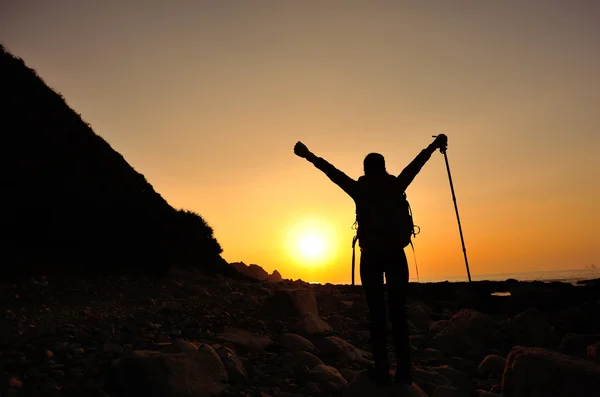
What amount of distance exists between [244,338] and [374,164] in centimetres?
378

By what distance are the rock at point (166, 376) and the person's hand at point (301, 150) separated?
115 inches

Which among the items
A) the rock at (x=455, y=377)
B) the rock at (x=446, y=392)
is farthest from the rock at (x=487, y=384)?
the rock at (x=446, y=392)

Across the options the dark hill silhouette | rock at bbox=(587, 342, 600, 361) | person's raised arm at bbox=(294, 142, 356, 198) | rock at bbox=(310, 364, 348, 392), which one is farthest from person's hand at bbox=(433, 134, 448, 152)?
the dark hill silhouette

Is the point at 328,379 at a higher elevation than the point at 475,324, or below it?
below

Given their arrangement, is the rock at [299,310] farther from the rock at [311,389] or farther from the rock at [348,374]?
the rock at [311,389]

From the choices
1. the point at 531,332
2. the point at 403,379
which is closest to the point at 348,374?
the point at 403,379

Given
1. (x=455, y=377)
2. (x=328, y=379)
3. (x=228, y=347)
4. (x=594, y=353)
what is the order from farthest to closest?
(x=455, y=377)
(x=594, y=353)
(x=228, y=347)
(x=328, y=379)

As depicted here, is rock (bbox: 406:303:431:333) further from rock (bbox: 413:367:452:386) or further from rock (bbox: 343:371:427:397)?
rock (bbox: 343:371:427:397)

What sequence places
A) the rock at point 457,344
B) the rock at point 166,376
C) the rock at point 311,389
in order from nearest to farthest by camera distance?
the rock at point 166,376, the rock at point 311,389, the rock at point 457,344

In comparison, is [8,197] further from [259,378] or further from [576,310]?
[576,310]

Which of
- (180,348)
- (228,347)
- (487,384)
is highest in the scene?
(180,348)

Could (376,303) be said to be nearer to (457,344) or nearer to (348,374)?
(348,374)

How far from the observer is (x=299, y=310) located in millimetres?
8914

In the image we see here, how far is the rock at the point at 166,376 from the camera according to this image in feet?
14.0
